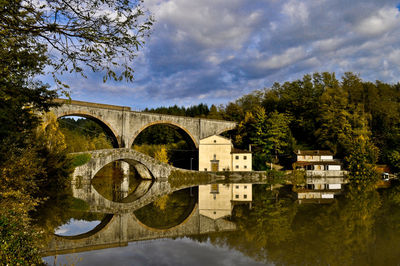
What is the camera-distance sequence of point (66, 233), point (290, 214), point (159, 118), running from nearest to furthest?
point (66, 233) < point (290, 214) < point (159, 118)

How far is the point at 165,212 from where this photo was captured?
14.0 metres

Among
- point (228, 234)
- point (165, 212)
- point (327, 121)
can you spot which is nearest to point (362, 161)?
point (327, 121)

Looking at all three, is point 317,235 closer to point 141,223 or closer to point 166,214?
point 141,223

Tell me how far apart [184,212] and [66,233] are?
545cm

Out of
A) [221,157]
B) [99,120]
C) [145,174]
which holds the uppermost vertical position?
[99,120]

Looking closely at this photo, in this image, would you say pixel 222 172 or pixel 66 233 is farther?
pixel 222 172

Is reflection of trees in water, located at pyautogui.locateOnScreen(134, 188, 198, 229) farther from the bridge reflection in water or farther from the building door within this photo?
the building door

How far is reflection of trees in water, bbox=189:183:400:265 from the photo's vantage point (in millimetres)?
7312

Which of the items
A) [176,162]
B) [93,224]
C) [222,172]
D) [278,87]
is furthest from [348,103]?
[93,224]

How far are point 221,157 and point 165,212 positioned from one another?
25380 mm

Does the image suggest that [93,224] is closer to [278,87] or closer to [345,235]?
[345,235]

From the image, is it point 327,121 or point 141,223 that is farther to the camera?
point 327,121

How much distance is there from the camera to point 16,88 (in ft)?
27.2

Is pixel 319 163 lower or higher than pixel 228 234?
higher
